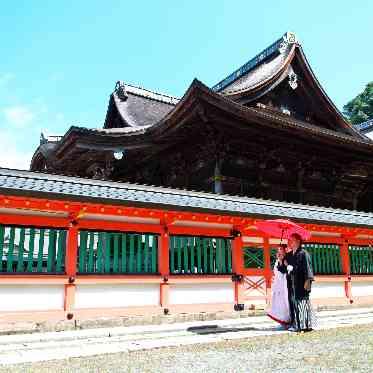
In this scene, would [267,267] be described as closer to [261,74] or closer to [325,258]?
[325,258]

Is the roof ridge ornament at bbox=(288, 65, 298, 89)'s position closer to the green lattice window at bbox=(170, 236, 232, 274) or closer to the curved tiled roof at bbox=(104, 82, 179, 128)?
the curved tiled roof at bbox=(104, 82, 179, 128)

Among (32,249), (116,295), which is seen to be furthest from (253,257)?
(32,249)

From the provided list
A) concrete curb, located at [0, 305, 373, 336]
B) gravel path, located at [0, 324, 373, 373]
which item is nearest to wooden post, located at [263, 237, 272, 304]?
concrete curb, located at [0, 305, 373, 336]

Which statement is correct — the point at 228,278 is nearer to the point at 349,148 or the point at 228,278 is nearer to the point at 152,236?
the point at 152,236

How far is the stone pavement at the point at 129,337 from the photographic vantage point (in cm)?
622

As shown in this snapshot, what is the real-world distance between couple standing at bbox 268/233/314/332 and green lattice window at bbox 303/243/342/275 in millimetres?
4199

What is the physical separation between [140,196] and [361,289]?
7.90 m

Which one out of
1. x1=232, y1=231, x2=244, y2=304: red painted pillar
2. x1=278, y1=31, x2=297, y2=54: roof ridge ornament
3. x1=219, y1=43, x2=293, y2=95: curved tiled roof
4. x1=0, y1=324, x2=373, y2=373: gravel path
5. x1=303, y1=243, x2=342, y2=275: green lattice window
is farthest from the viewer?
x1=278, y1=31, x2=297, y2=54: roof ridge ornament

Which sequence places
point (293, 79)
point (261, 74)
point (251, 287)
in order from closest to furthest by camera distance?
point (251, 287) → point (293, 79) → point (261, 74)

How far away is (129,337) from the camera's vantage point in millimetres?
7730

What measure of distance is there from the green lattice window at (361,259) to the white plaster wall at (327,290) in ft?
2.82

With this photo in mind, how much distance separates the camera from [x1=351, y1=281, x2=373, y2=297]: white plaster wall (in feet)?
43.9

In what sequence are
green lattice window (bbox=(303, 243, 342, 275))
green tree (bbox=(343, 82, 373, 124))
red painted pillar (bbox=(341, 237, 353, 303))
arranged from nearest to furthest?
green lattice window (bbox=(303, 243, 342, 275))
red painted pillar (bbox=(341, 237, 353, 303))
green tree (bbox=(343, 82, 373, 124))

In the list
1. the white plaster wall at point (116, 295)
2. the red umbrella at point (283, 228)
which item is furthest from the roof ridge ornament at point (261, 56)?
the white plaster wall at point (116, 295)
